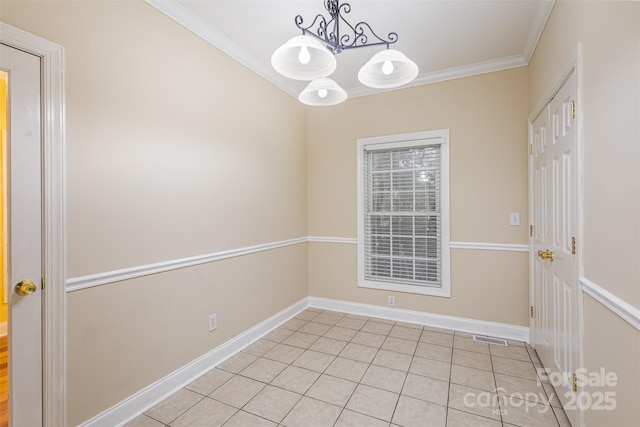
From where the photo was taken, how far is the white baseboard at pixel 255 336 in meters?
1.79

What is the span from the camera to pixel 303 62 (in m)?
1.54

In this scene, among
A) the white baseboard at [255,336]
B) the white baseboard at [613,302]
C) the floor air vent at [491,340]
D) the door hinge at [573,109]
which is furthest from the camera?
the floor air vent at [491,340]

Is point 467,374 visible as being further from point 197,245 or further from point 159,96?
point 159,96

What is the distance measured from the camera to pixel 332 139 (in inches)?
146

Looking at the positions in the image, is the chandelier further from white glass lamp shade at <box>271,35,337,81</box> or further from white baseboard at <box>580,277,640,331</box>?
white baseboard at <box>580,277,640,331</box>

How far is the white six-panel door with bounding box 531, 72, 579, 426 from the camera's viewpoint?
5.53 ft

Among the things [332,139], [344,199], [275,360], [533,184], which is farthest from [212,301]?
[533,184]

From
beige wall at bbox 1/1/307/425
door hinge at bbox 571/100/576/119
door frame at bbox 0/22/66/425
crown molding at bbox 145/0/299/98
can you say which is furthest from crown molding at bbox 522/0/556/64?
door frame at bbox 0/22/66/425

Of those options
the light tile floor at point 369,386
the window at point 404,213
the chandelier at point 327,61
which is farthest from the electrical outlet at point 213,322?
the chandelier at point 327,61

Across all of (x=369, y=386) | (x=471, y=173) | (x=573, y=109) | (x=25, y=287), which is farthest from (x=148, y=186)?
(x=471, y=173)

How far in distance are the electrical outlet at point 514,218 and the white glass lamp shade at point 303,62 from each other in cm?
236

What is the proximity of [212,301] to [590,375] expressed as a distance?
2.45 metres

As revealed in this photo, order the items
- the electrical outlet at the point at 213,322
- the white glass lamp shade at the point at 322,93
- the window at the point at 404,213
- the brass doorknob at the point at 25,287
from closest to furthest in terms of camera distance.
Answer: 1. the brass doorknob at the point at 25,287
2. the white glass lamp shade at the point at 322,93
3. the electrical outlet at the point at 213,322
4. the window at the point at 404,213

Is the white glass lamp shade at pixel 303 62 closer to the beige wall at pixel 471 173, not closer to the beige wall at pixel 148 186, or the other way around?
the beige wall at pixel 148 186
